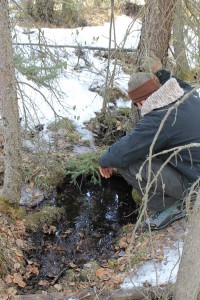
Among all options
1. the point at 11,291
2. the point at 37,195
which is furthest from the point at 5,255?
the point at 37,195

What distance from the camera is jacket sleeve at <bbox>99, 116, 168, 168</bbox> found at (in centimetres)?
355

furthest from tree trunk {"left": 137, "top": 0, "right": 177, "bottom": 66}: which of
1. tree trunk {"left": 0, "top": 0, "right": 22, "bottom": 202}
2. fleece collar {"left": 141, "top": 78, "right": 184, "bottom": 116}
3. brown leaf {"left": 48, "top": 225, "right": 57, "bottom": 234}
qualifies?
brown leaf {"left": 48, "top": 225, "right": 57, "bottom": 234}

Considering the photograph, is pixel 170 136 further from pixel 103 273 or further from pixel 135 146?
pixel 103 273

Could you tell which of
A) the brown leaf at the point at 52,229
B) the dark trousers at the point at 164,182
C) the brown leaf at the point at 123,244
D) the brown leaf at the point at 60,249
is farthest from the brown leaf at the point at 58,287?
the dark trousers at the point at 164,182

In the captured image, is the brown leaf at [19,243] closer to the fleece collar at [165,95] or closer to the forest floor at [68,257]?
the forest floor at [68,257]

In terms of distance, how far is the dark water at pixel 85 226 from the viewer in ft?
14.2

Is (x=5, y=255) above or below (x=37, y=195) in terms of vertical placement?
below

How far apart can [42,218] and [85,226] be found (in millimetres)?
620

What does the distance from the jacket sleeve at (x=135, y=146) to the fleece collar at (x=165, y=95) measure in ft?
0.51

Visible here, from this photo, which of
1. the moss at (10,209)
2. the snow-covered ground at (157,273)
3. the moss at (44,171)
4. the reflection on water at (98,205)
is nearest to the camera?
the snow-covered ground at (157,273)

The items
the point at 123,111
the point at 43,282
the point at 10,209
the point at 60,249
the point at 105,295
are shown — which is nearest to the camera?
the point at 105,295

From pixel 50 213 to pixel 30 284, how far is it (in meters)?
1.29

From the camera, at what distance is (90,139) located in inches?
270

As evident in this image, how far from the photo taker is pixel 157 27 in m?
4.61
